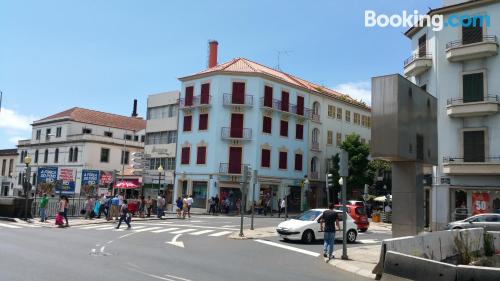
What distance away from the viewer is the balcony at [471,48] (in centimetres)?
2856

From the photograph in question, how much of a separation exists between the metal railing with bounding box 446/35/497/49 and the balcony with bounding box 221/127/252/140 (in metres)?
20.9

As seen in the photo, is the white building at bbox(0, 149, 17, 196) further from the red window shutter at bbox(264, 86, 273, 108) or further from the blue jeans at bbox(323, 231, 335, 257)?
the blue jeans at bbox(323, 231, 335, 257)

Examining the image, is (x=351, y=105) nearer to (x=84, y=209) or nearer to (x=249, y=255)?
(x=84, y=209)

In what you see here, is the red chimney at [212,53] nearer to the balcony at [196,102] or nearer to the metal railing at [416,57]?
the balcony at [196,102]

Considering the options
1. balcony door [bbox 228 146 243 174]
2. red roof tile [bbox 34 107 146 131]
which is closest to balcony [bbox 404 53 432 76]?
balcony door [bbox 228 146 243 174]

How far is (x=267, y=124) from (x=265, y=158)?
3.44m

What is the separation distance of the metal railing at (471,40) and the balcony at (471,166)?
23.5 feet

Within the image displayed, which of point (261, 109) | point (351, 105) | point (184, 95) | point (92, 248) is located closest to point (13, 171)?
point (184, 95)

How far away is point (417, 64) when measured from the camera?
1258 inches

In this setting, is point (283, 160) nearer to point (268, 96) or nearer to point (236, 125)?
point (236, 125)

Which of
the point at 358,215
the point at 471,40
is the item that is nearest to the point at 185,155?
the point at 358,215

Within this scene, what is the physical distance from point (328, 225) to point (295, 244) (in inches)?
171

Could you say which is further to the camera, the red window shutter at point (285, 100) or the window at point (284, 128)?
the red window shutter at point (285, 100)

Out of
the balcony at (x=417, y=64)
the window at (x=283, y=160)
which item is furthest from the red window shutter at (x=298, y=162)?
the balcony at (x=417, y=64)
